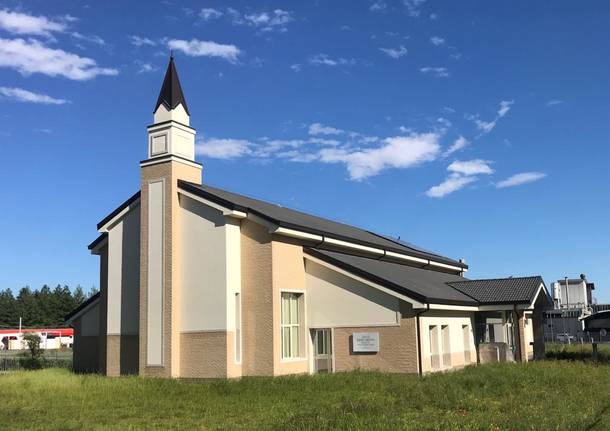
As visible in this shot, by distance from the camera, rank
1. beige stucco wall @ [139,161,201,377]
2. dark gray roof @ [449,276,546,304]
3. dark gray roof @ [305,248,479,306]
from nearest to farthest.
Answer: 1. dark gray roof @ [305,248,479,306]
2. beige stucco wall @ [139,161,201,377]
3. dark gray roof @ [449,276,546,304]

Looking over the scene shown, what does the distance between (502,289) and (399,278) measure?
623cm

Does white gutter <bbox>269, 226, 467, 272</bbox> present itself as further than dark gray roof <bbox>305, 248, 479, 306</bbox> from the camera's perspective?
Yes

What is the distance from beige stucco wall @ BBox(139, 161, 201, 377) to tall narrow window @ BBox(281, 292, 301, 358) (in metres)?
4.09

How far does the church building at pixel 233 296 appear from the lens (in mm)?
23562

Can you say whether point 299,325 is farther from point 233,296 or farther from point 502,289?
point 502,289

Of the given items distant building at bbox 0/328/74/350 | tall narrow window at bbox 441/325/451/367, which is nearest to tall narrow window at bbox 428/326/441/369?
tall narrow window at bbox 441/325/451/367

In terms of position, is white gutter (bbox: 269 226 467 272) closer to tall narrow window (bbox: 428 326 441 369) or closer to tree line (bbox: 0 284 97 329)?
tall narrow window (bbox: 428 326 441 369)

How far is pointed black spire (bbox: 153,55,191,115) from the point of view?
84.8 ft

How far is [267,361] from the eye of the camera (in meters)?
23.5

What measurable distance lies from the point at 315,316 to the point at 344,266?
243cm

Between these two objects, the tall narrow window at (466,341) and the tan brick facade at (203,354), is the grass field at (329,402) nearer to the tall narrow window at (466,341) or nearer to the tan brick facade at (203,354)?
the tan brick facade at (203,354)

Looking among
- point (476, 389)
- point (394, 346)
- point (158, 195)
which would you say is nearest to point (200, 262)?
point (158, 195)

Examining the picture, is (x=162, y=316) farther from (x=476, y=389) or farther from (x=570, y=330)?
(x=570, y=330)

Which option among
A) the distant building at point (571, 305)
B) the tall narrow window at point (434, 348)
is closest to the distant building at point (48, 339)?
the distant building at point (571, 305)
